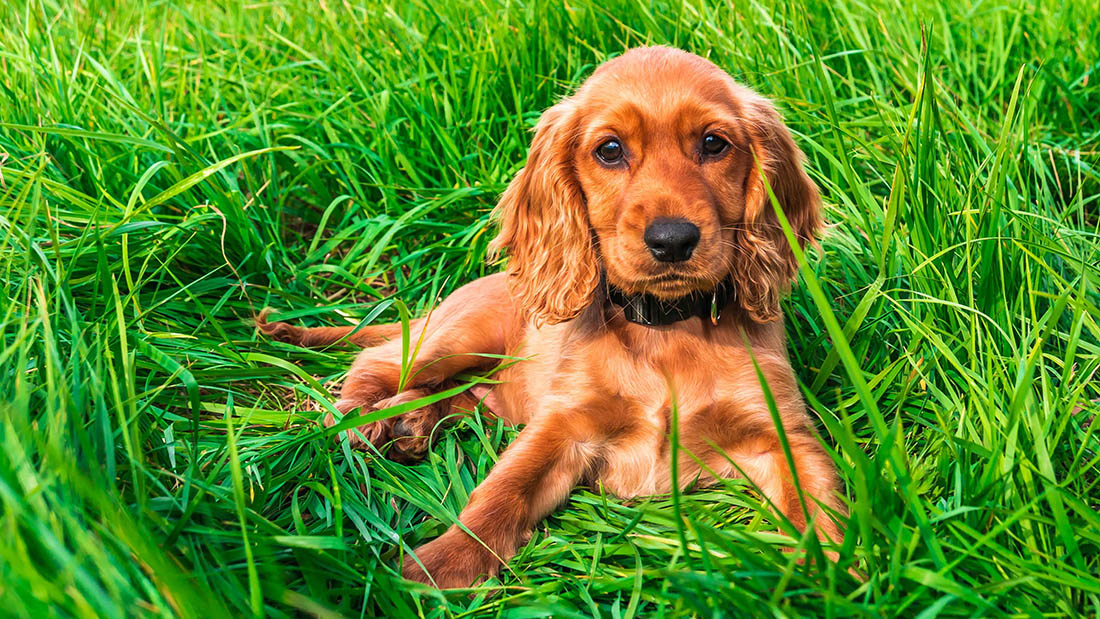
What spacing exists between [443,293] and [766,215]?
4.58 feet

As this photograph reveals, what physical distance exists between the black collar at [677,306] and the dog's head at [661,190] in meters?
0.08

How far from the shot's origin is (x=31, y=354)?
193 centimetres

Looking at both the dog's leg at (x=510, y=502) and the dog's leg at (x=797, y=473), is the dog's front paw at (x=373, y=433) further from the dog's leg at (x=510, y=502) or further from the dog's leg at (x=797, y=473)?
the dog's leg at (x=797, y=473)

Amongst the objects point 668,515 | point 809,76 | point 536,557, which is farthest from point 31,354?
point 809,76

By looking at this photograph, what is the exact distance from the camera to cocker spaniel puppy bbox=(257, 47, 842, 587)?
6.92 feet

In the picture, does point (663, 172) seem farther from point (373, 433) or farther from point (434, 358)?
point (373, 433)

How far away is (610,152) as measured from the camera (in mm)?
2262

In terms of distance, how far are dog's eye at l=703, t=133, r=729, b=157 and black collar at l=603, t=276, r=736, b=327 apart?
340mm

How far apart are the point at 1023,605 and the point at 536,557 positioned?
1.03 m

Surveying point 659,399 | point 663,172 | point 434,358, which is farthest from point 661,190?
point 434,358

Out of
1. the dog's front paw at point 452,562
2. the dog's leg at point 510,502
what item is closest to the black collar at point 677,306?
the dog's leg at point 510,502

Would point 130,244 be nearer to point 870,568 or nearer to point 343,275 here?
point 343,275

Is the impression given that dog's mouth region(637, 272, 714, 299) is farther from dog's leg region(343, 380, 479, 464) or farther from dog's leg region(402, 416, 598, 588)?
dog's leg region(343, 380, 479, 464)

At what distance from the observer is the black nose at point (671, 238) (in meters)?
1.99
